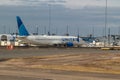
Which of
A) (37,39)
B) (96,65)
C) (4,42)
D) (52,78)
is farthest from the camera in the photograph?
(4,42)

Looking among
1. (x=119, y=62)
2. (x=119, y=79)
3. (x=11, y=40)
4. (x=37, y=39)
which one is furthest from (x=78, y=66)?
(x=11, y=40)

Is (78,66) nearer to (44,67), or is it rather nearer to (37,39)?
(44,67)

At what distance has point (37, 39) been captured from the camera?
120 meters

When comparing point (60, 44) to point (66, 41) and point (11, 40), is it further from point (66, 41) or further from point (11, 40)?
point (11, 40)

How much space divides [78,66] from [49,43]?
289 feet

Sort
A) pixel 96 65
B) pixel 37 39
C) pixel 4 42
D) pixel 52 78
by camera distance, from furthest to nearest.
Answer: pixel 4 42 → pixel 37 39 → pixel 96 65 → pixel 52 78

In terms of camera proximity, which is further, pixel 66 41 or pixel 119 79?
pixel 66 41

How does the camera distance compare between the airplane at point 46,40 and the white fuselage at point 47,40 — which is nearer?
the white fuselage at point 47,40

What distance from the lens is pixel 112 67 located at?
34594mm

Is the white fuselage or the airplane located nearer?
the white fuselage

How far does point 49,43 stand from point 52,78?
322ft

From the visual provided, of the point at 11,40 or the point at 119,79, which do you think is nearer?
the point at 119,79

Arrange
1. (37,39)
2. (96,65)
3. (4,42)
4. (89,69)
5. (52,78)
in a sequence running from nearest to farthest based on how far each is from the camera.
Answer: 1. (52,78)
2. (89,69)
3. (96,65)
4. (37,39)
5. (4,42)

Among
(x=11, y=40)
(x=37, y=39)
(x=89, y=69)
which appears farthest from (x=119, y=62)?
(x=11, y=40)
